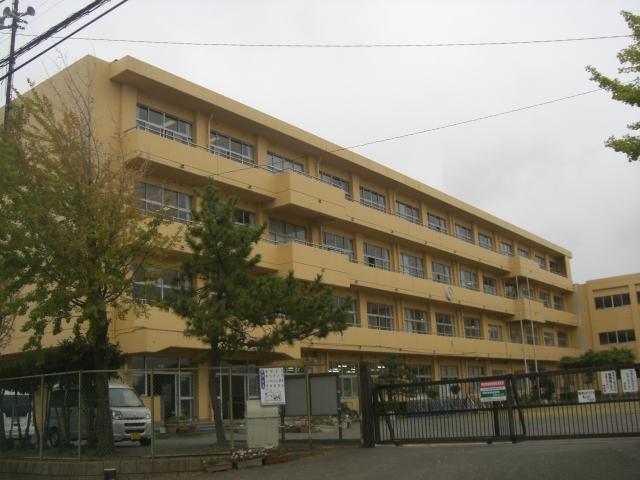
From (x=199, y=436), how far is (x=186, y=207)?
15.4 m

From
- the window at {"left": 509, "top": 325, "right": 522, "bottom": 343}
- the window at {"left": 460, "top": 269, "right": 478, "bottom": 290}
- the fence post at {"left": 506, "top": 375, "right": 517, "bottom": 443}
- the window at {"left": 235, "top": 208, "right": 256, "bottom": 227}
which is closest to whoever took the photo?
the fence post at {"left": 506, "top": 375, "right": 517, "bottom": 443}

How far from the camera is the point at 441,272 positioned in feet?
162

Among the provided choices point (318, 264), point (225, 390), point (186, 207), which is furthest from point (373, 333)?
point (225, 390)

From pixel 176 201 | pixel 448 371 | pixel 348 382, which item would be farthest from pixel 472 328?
pixel 348 382

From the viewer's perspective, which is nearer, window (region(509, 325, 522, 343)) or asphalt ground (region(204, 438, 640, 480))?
asphalt ground (region(204, 438, 640, 480))

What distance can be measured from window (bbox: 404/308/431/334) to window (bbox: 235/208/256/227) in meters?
14.6

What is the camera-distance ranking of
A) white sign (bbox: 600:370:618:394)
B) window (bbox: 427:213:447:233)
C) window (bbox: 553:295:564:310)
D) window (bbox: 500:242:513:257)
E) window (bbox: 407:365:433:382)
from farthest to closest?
window (bbox: 553:295:564:310) < window (bbox: 500:242:513:257) < window (bbox: 427:213:447:233) < window (bbox: 407:365:433:382) < white sign (bbox: 600:370:618:394)

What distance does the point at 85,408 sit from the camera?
616 inches

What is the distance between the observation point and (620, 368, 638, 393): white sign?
13.9m

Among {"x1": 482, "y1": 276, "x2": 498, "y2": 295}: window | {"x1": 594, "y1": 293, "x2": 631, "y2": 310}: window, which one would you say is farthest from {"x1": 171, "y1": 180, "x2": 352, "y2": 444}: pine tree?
{"x1": 594, "y1": 293, "x2": 631, "y2": 310}: window

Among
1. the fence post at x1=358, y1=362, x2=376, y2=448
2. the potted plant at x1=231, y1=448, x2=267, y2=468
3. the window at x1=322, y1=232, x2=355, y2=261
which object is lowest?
the potted plant at x1=231, y1=448, x2=267, y2=468

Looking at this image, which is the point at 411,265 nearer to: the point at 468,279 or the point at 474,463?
the point at 468,279

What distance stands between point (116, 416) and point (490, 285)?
4222 centimetres

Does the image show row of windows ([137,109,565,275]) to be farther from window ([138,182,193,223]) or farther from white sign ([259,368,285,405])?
white sign ([259,368,285,405])
